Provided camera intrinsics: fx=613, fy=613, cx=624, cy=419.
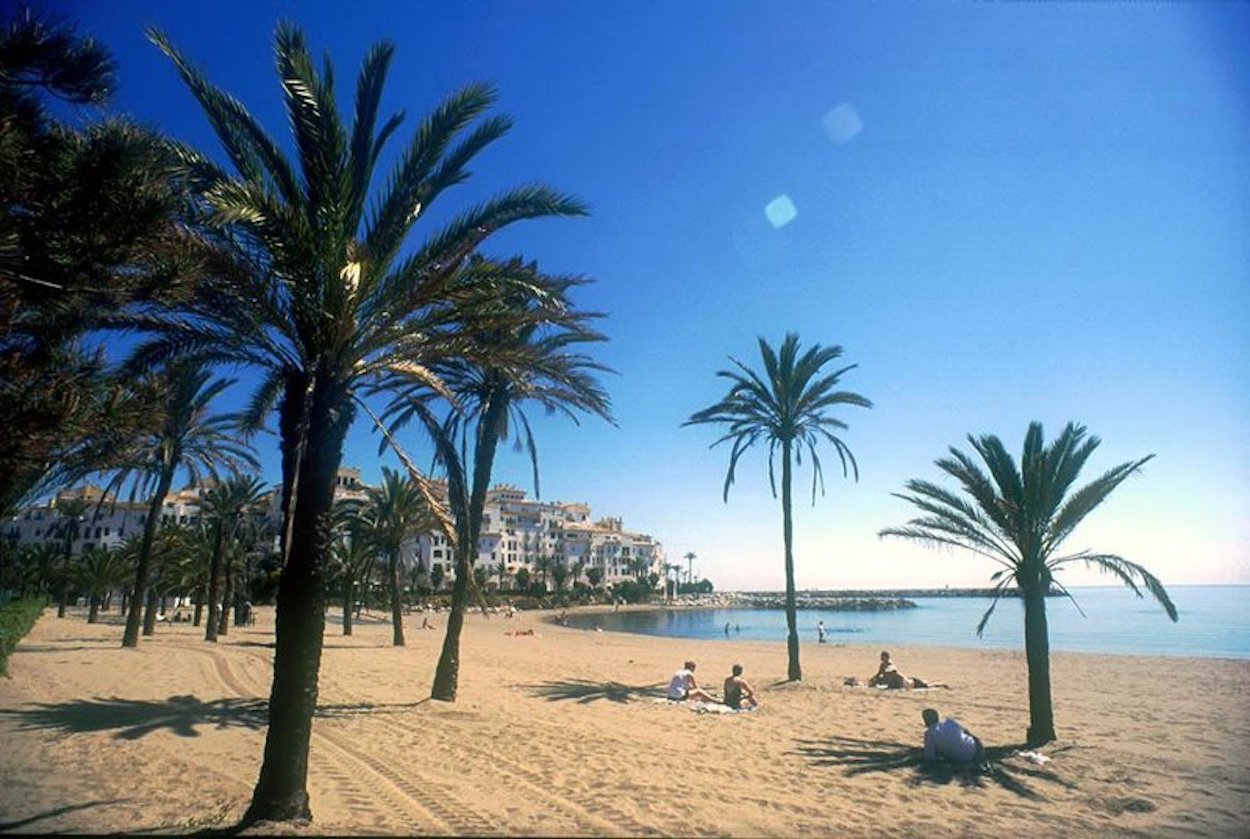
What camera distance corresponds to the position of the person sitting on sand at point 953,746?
9.45 meters

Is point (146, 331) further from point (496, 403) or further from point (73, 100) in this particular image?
point (496, 403)

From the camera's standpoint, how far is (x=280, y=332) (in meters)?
7.36

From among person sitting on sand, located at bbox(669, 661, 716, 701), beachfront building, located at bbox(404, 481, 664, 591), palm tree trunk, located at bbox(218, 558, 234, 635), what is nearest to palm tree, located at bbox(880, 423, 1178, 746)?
person sitting on sand, located at bbox(669, 661, 716, 701)

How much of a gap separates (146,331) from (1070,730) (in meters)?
17.0

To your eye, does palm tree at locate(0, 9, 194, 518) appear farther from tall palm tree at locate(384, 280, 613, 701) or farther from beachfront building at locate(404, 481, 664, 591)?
beachfront building at locate(404, 481, 664, 591)


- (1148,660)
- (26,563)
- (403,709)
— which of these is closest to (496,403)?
(403,709)

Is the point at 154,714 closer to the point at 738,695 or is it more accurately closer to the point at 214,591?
the point at 738,695

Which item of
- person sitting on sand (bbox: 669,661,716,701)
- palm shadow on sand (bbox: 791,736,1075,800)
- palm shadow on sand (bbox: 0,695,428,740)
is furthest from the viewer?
person sitting on sand (bbox: 669,661,716,701)

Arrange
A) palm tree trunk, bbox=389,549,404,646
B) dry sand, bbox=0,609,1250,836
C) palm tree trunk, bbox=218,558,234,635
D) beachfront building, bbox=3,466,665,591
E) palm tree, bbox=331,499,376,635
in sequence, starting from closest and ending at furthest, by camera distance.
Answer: dry sand, bbox=0,609,1250,836
palm tree trunk, bbox=389,549,404,646
palm tree trunk, bbox=218,558,234,635
palm tree, bbox=331,499,376,635
beachfront building, bbox=3,466,665,591

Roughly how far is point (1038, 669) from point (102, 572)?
4802 cm

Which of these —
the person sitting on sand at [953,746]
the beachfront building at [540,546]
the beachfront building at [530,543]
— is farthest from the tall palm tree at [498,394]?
the beachfront building at [540,546]

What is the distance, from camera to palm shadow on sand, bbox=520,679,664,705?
15.0m

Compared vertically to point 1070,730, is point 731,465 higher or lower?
higher

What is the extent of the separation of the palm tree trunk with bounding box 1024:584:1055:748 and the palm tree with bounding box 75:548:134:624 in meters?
46.5
